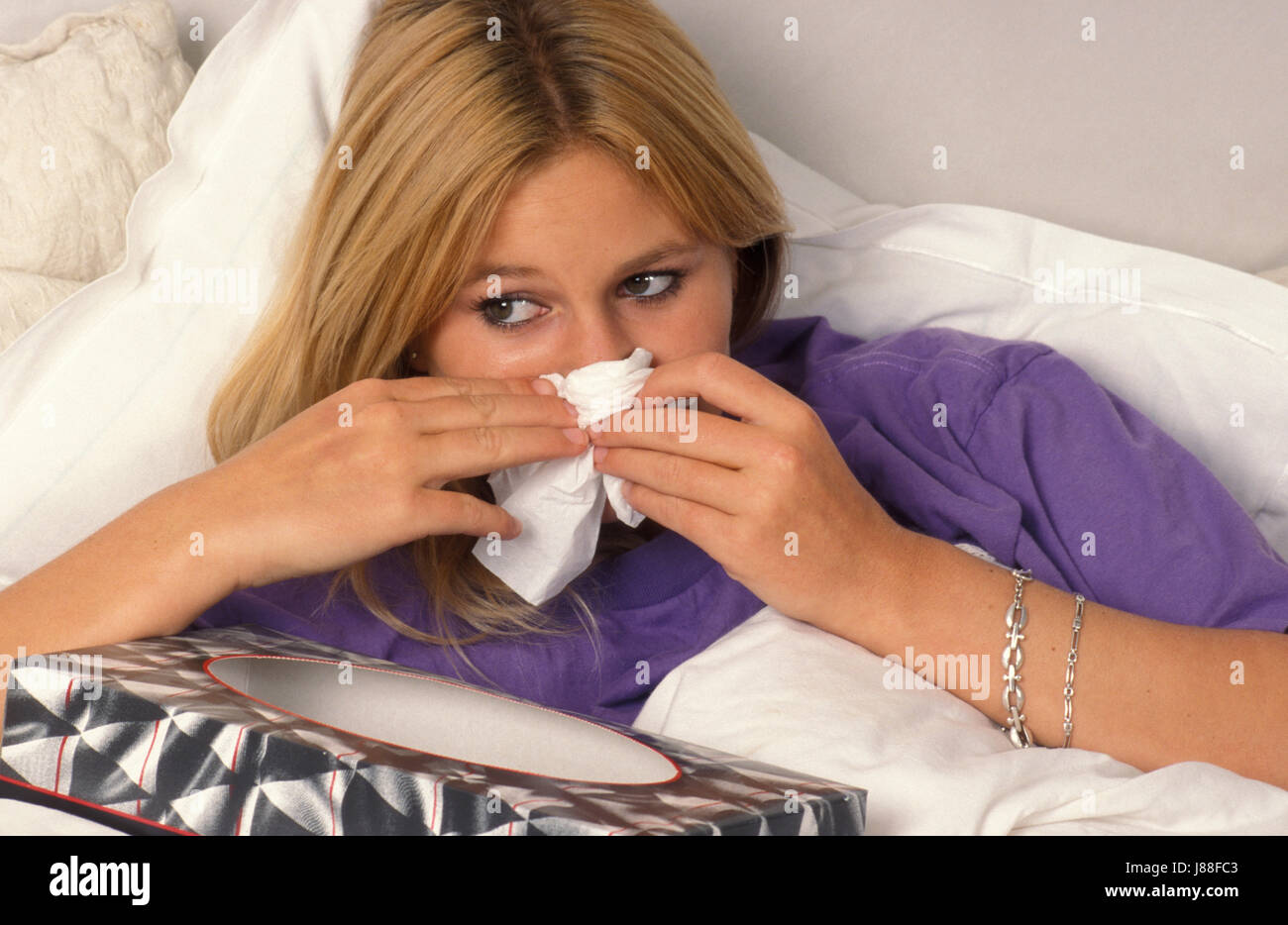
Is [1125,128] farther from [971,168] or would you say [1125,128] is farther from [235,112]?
[235,112]

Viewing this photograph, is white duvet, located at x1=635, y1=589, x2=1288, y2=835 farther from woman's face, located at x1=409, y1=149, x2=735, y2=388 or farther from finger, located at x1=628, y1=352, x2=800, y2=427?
woman's face, located at x1=409, y1=149, x2=735, y2=388

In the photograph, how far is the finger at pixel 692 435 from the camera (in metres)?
0.97

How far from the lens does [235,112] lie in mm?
1347

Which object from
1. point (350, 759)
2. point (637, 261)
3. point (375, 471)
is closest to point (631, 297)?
point (637, 261)

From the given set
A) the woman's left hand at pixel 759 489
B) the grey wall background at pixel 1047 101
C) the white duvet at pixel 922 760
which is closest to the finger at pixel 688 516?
the woman's left hand at pixel 759 489

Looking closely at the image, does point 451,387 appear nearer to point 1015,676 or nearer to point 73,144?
point 1015,676

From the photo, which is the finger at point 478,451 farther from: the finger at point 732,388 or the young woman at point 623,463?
the finger at point 732,388

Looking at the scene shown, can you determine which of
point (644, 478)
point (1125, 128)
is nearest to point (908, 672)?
point (644, 478)

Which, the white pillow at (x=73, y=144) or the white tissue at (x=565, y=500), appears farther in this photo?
the white pillow at (x=73, y=144)

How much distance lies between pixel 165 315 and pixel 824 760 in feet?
2.72

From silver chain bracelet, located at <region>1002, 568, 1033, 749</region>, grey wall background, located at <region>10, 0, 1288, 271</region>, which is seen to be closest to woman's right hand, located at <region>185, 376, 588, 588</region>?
silver chain bracelet, located at <region>1002, 568, 1033, 749</region>

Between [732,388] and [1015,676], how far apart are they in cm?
33

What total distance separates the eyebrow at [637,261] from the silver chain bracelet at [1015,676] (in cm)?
44

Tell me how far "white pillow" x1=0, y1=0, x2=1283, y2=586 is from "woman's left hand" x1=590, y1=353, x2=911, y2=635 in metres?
0.51
